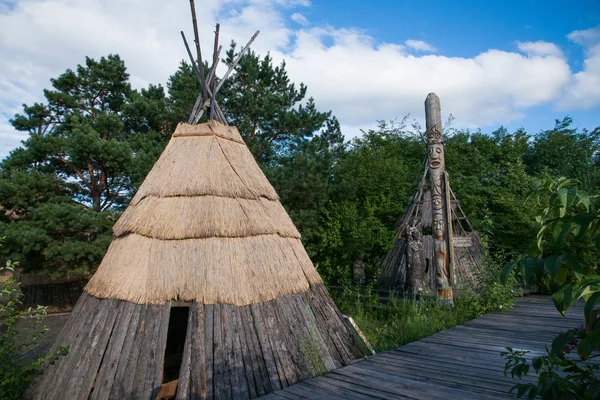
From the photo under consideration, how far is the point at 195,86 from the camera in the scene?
12.0m

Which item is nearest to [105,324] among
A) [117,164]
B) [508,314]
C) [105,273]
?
[105,273]

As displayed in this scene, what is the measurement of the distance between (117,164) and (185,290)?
670cm

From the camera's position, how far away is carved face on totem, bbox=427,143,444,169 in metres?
6.62

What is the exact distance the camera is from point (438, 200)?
6.54m

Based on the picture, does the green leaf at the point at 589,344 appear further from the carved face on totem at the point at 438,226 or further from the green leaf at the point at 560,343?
the carved face on totem at the point at 438,226

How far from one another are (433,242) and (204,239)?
13.7 ft

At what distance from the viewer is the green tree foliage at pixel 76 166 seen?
859 centimetres

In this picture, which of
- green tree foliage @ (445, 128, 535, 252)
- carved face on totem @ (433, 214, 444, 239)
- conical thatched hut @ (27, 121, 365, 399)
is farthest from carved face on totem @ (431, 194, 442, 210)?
conical thatched hut @ (27, 121, 365, 399)

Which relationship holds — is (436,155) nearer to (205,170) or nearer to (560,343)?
(205,170)

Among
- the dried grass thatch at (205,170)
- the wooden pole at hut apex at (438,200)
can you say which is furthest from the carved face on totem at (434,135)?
the dried grass thatch at (205,170)

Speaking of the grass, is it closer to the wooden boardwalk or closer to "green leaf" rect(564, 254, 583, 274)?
the wooden boardwalk

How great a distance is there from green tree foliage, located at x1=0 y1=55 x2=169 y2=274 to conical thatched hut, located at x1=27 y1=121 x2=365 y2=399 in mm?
4913

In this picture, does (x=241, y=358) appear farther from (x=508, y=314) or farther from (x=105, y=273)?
(x=508, y=314)

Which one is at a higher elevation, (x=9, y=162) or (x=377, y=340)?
(x=9, y=162)
